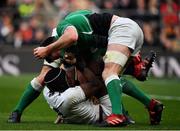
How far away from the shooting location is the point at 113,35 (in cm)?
1045

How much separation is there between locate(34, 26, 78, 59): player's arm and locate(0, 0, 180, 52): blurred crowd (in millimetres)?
15645

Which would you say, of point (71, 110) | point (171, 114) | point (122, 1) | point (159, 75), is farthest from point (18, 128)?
point (122, 1)

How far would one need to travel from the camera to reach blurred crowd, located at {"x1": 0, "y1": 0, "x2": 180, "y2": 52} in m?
25.9

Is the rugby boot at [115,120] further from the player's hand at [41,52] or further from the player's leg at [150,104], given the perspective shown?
the player's hand at [41,52]

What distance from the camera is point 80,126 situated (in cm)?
1014

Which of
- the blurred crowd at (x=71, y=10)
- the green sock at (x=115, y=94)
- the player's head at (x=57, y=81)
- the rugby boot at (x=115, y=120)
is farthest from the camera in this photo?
the blurred crowd at (x=71, y=10)

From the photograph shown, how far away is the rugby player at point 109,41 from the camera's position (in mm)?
9953

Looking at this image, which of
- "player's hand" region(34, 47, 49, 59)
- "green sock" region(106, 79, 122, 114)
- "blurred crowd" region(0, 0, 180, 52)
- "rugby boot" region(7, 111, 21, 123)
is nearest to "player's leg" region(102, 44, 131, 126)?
"green sock" region(106, 79, 122, 114)

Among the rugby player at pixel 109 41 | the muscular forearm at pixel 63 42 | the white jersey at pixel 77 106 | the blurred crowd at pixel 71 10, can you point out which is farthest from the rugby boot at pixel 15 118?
the blurred crowd at pixel 71 10

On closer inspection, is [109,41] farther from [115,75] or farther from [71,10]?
[71,10]

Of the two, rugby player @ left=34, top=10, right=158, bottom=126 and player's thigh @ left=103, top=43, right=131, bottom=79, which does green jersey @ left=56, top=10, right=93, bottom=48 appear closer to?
rugby player @ left=34, top=10, right=158, bottom=126

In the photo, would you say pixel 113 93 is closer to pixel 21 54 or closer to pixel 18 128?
pixel 18 128

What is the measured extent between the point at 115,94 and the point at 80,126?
2.17ft

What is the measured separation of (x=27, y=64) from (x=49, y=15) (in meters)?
2.10
